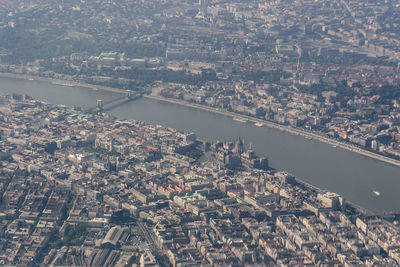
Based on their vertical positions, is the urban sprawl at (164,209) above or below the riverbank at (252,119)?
above

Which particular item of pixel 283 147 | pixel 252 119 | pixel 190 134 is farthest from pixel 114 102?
pixel 283 147

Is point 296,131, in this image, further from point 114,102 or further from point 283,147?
point 114,102

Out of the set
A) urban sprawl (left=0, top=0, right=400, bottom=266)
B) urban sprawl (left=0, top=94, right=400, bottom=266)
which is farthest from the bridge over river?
urban sprawl (left=0, top=94, right=400, bottom=266)

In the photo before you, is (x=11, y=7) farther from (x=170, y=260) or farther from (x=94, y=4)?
(x=170, y=260)

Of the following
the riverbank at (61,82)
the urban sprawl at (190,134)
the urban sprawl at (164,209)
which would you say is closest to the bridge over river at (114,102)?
the urban sprawl at (190,134)

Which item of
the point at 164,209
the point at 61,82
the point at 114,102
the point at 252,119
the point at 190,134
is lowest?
the point at 61,82

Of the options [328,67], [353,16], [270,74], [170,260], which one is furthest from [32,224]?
[353,16]

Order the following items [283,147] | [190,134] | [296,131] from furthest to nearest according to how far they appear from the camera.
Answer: [296,131]
[283,147]
[190,134]

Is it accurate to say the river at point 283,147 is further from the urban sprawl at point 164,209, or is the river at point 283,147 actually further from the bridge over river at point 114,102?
the urban sprawl at point 164,209

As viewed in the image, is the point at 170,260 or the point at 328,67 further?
the point at 328,67
